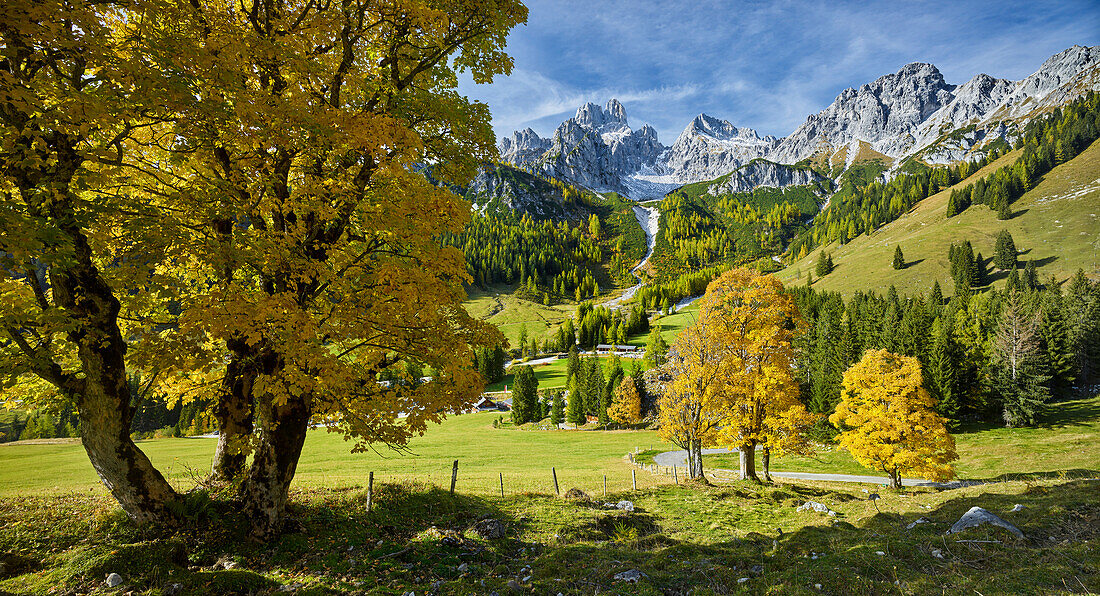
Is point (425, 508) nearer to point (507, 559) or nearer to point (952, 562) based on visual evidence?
point (507, 559)

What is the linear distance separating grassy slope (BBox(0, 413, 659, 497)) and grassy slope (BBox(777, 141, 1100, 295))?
392ft

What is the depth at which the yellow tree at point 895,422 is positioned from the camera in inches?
1024

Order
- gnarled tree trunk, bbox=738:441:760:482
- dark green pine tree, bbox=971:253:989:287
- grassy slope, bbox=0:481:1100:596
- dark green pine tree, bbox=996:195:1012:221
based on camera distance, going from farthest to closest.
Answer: dark green pine tree, bbox=996:195:1012:221, dark green pine tree, bbox=971:253:989:287, gnarled tree trunk, bbox=738:441:760:482, grassy slope, bbox=0:481:1100:596

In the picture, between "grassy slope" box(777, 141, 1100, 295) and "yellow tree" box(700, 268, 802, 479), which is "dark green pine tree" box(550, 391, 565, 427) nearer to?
"yellow tree" box(700, 268, 802, 479)

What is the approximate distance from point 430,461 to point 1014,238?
178047 millimetres

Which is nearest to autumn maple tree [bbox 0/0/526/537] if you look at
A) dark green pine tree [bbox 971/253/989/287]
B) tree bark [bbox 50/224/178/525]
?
tree bark [bbox 50/224/178/525]

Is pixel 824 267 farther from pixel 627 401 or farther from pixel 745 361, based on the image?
pixel 745 361

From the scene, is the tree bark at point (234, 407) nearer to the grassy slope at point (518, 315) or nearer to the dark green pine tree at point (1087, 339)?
the dark green pine tree at point (1087, 339)

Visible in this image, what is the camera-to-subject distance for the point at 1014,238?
126812 mm

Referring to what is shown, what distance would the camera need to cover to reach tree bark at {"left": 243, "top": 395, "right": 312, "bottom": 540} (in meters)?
9.66

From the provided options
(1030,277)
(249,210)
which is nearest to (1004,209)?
(1030,277)

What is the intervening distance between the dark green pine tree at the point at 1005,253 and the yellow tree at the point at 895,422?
132 meters

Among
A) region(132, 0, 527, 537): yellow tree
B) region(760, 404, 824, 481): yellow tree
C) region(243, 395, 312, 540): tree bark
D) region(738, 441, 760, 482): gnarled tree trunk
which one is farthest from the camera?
region(738, 441, 760, 482): gnarled tree trunk

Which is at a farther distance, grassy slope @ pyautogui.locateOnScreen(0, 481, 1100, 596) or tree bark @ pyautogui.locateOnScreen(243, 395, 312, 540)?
tree bark @ pyautogui.locateOnScreen(243, 395, 312, 540)
